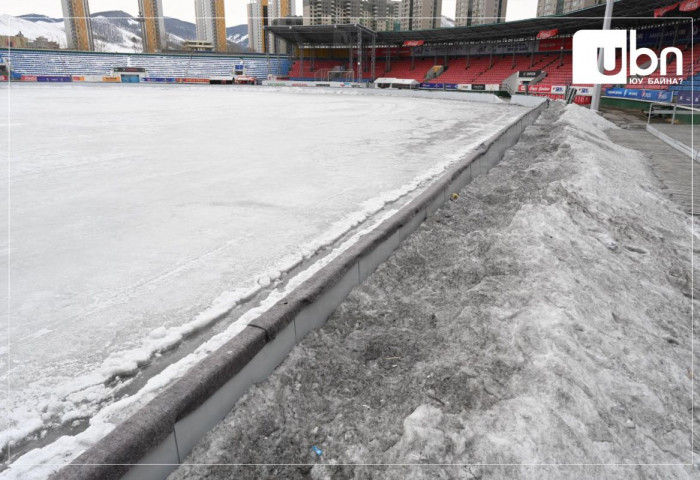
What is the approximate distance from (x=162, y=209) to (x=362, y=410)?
3778 millimetres

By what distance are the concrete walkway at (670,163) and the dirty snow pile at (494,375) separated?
2.67 m

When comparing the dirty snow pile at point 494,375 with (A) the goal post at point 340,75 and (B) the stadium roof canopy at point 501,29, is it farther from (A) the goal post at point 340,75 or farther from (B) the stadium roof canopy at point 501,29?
(A) the goal post at point 340,75

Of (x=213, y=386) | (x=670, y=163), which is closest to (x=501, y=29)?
(x=670, y=163)

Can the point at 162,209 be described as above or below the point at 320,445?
above

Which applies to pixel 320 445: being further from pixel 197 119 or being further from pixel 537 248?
pixel 197 119

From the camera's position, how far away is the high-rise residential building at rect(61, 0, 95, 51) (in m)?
98.1

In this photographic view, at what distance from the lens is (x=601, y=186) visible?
5.62m

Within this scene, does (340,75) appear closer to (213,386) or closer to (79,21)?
(213,386)

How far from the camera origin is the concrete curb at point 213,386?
5.50ft

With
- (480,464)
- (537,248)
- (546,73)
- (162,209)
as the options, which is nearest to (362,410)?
(480,464)

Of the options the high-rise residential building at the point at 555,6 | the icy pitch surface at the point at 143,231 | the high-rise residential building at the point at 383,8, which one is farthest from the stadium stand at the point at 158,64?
the high-rise residential building at the point at 555,6

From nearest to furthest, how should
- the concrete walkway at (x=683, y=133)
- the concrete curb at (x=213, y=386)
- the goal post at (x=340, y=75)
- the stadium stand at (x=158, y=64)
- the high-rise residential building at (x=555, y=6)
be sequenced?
the concrete curb at (x=213, y=386) → the concrete walkway at (x=683, y=133) → the goal post at (x=340, y=75) → the stadium stand at (x=158, y=64) → the high-rise residential building at (x=555, y=6)

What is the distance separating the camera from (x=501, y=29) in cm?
4219

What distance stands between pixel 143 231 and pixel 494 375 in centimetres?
359
